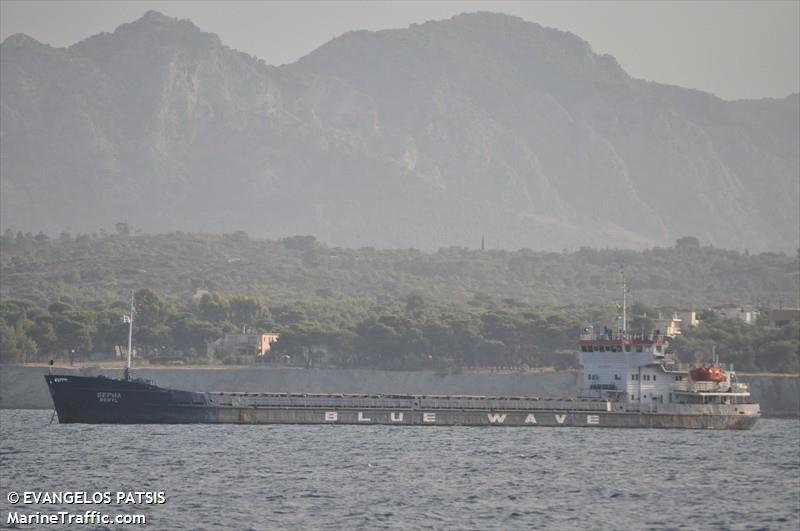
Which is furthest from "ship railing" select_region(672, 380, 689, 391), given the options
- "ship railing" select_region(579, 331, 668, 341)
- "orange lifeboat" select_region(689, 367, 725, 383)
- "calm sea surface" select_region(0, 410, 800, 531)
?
"calm sea surface" select_region(0, 410, 800, 531)

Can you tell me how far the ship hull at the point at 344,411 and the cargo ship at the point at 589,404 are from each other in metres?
0.09

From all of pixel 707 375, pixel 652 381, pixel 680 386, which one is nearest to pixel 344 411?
pixel 652 381

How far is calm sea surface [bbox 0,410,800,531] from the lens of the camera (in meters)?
78.2

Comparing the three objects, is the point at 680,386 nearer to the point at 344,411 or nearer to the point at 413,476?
the point at 344,411

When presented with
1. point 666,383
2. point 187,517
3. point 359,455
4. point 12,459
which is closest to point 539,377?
point 666,383

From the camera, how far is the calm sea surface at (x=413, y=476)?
78250 mm

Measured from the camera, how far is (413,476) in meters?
94.4

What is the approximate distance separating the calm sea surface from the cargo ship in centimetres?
364

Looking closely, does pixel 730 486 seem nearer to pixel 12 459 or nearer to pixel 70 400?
pixel 12 459

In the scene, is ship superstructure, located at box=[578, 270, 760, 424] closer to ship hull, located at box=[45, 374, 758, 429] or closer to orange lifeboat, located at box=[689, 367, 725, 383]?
orange lifeboat, located at box=[689, 367, 725, 383]

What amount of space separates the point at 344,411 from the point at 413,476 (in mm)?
40282

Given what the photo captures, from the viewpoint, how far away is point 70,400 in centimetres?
12556

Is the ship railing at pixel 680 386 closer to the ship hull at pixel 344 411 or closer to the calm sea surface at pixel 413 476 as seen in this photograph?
the ship hull at pixel 344 411

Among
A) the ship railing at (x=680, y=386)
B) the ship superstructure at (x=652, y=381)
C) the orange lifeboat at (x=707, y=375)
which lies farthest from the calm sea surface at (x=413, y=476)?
the ship railing at (x=680, y=386)
